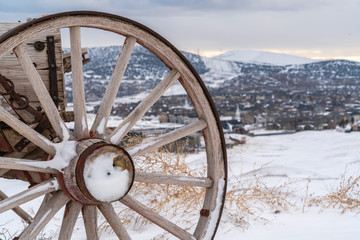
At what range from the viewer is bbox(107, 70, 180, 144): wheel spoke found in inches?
79.4

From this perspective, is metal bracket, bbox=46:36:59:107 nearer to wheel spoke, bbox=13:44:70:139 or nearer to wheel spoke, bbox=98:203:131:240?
wheel spoke, bbox=13:44:70:139

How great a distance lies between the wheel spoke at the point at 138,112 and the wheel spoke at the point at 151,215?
0.32 metres

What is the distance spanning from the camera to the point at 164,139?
7.19 feet

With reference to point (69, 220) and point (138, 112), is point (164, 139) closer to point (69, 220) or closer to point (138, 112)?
point (138, 112)

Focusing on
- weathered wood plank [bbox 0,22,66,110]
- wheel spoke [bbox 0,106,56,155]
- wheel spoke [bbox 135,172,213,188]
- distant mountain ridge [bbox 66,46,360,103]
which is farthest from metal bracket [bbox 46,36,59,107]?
distant mountain ridge [bbox 66,46,360,103]

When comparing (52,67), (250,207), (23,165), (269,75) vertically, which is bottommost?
(250,207)

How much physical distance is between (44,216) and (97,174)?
34 cm

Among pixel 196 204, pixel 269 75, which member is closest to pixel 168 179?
pixel 196 204

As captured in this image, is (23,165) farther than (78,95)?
No

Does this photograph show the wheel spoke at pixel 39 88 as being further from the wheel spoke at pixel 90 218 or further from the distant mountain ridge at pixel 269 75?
the distant mountain ridge at pixel 269 75

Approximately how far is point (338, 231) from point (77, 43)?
2168mm

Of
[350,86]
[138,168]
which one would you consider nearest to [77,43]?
[138,168]

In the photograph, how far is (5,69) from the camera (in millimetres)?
2055

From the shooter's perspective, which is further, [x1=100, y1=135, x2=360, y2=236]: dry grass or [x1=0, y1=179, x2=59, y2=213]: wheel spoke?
[x1=100, y1=135, x2=360, y2=236]: dry grass
